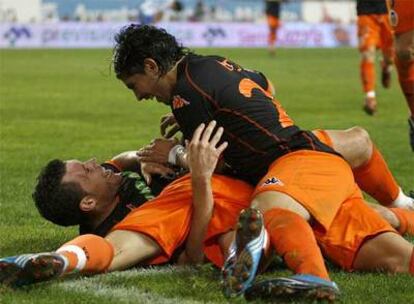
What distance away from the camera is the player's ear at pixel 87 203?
5020 mm

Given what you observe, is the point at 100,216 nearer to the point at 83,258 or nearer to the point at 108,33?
the point at 83,258

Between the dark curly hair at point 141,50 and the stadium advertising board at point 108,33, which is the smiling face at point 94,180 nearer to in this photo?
the dark curly hair at point 141,50

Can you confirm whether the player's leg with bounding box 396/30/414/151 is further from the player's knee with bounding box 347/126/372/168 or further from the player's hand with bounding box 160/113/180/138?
the player's hand with bounding box 160/113/180/138

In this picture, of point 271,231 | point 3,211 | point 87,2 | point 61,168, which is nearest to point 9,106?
point 3,211

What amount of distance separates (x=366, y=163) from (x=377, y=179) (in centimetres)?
16

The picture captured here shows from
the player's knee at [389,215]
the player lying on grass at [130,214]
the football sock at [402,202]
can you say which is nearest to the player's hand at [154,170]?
the player lying on grass at [130,214]

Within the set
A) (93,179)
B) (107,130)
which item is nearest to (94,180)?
(93,179)

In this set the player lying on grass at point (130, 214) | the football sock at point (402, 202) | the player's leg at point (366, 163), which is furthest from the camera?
the football sock at point (402, 202)

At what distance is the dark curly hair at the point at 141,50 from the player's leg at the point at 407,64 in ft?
14.0

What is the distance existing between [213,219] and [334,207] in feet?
1.97

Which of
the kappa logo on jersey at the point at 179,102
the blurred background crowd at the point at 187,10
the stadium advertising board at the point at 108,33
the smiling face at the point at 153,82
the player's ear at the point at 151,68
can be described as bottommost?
the blurred background crowd at the point at 187,10

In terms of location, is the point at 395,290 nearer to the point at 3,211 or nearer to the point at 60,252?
the point at 60,252

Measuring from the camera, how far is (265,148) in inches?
195

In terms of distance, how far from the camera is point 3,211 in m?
6.62
